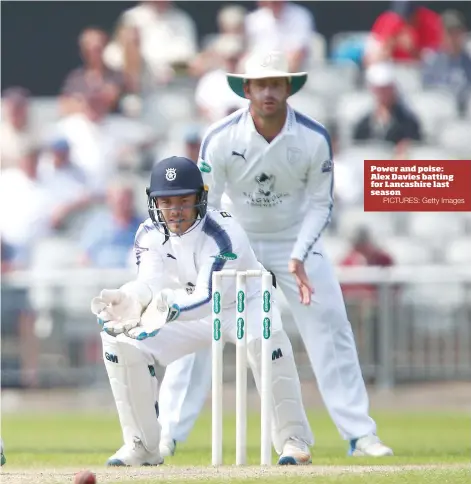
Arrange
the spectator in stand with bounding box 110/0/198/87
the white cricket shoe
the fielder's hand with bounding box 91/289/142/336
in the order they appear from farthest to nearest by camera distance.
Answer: the spectator in stand with bounding box 110/0/198/87
the white cricket shoe
the fielder's hand with bounding box 91/289/142/336

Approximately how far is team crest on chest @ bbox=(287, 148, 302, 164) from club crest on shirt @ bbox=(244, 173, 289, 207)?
15 centimetres

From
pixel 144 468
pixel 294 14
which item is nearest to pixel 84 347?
pixel 294 14

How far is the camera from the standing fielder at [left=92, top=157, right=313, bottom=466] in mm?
7492

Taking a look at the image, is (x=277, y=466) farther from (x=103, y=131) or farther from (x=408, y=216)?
(x=103, y=131)

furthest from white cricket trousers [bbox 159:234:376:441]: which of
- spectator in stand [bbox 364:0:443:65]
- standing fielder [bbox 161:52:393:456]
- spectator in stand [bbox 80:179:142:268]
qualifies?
spectator in stand [bbox 364:0:443:65]

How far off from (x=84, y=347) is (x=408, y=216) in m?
3.40

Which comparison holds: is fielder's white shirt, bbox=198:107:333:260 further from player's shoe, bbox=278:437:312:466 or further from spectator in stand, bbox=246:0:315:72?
spectator in stand, bbox=246:0:315:72

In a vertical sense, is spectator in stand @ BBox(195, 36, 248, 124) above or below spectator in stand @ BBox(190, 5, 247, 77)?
below

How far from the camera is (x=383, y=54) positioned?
52.6 feet

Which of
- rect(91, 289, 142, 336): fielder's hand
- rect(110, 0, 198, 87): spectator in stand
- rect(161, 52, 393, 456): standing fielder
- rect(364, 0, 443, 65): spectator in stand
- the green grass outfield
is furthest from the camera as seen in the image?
rect(110, 0, 198, 87): spectator in stand

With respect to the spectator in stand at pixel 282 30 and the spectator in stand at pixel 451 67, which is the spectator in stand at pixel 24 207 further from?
the spectator in stand at pixel 451 67

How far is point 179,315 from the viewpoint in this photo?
7340mm

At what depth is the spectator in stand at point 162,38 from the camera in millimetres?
16703
